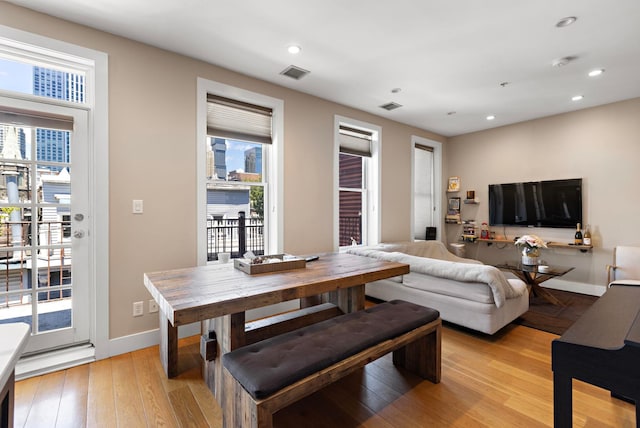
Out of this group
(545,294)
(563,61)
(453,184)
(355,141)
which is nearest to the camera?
(563,61)

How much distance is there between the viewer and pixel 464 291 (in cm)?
277

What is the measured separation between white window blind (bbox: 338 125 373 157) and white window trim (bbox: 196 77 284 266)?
3.59ft

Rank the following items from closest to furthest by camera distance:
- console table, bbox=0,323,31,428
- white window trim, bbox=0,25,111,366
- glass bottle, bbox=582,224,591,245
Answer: console table, bbox=0,323,31,428, white window trim, bbox=0,25,111,366, glass bottle, bbox=582,224,591,245

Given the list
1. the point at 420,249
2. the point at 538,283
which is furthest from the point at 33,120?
the point at 538,283

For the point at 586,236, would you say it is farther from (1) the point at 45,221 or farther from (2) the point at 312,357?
(1) the point at 45,221

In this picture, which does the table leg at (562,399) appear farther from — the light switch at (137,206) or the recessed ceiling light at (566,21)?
the light switch at (137,206)

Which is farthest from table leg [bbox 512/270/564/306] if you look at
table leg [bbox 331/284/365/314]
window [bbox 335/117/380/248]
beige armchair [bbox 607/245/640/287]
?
table leg [bbox 331/284/365/314]

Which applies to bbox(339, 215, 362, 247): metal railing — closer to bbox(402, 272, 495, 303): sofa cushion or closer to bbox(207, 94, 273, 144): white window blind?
bbox(402, 272, 495, 303): sofa cushion

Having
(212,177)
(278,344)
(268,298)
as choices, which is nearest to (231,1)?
(212,177)

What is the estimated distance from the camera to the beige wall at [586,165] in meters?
3.95

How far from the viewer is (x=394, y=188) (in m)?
4.93

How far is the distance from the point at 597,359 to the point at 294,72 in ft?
10.6

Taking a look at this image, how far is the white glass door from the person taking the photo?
7.20ft

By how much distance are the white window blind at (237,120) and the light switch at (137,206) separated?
39.3 inches
